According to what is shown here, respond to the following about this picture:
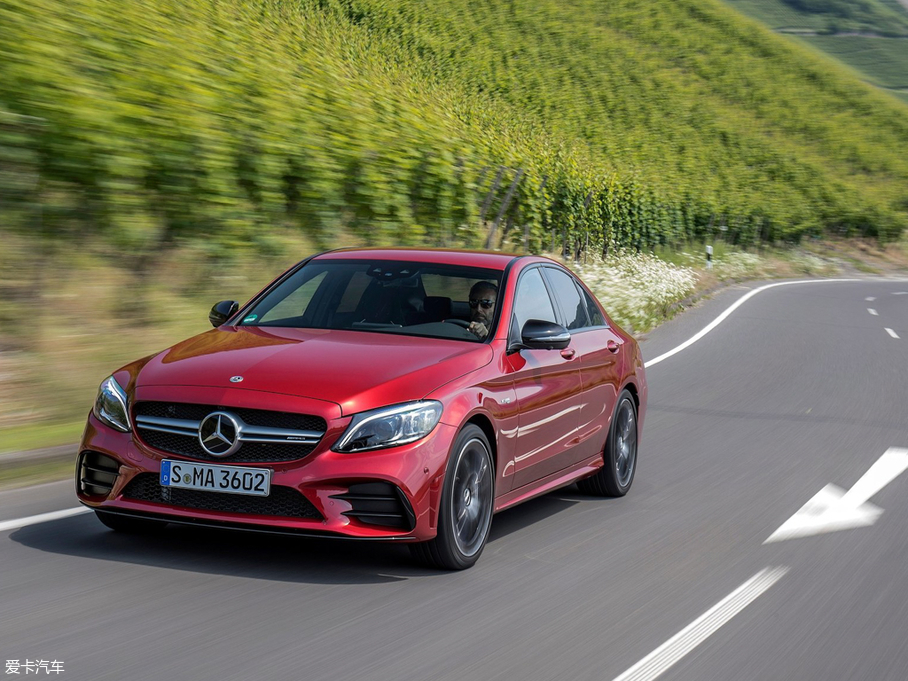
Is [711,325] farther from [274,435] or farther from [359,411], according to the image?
[274,435]

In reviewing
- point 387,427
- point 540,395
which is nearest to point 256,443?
point 387,427

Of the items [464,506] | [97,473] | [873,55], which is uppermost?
[873,55]

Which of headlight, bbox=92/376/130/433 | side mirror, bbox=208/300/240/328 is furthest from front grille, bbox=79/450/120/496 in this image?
side mirror, bbox=208/300/240/328

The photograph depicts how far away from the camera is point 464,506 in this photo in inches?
237

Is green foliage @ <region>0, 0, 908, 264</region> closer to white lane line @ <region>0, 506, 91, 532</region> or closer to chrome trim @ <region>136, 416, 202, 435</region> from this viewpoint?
white lane line @ <region>0, 506, 91, 532</region>

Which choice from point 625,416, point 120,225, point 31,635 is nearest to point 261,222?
point 120,225

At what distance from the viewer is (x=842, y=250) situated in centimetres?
6234

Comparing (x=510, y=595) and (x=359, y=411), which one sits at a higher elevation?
(x=359, y=411)

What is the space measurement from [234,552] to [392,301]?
1709 mm

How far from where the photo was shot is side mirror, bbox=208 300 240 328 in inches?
283

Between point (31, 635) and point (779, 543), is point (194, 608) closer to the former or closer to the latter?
point (31, 635)

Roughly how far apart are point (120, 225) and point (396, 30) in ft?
190

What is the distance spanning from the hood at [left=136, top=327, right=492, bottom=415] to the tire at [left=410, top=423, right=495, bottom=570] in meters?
0.36

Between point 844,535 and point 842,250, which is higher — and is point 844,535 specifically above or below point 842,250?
above
